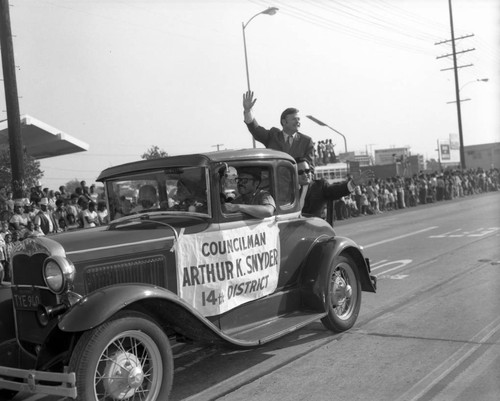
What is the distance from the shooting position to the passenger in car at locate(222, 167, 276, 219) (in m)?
4.73

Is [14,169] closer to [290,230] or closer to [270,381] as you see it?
[290,230]

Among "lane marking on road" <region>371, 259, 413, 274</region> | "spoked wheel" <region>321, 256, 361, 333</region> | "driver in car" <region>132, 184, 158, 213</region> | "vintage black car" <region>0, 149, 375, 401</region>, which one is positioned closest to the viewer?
"vintage black car" <region>0, 149, 375, 401</region>

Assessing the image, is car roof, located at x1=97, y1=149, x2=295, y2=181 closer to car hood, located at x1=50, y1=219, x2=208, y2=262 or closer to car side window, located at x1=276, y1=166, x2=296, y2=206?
car side window, located at x1=276, y1=166, x2=296, y2=206

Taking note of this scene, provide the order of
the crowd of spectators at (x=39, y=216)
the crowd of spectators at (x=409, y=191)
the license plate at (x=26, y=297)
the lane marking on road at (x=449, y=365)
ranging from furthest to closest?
1. the crowd of spectators at (x=409, y=191)
2. the crowd of spectators at (x=39, y=216)
3. the license plate at (x=26, y=297)
4. the lane marking on road at (x=449, y=365)

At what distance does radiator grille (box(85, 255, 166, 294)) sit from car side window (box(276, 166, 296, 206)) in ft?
4.85

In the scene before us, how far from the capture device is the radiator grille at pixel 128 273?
3.77 meters

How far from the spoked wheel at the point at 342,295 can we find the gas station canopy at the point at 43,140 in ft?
47.0

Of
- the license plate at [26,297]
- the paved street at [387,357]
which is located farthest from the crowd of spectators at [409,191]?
the license plate at [26,297]

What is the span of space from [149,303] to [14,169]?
30.2ft

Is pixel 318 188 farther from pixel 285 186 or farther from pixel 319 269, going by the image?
pixel 319 269

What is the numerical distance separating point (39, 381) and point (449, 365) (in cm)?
304

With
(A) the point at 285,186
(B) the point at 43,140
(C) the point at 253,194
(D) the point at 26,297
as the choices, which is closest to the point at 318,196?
(A) the point at 285,186

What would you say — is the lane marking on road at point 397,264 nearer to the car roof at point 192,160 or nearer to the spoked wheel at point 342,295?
the spoked wheel at point 342,295

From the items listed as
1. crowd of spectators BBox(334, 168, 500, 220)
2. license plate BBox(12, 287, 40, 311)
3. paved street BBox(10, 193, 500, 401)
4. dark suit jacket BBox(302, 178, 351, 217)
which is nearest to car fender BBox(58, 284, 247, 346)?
paved street BBox(10, 193, 500, 401)
